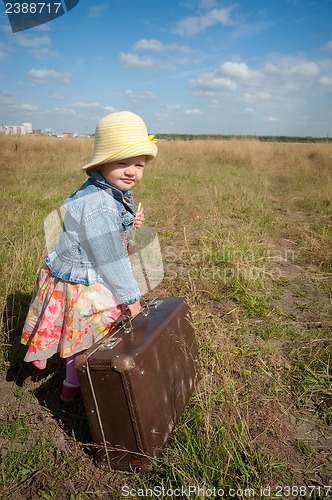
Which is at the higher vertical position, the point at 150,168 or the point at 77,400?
the point at 150,168

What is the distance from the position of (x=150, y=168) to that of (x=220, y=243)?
31.8 ft

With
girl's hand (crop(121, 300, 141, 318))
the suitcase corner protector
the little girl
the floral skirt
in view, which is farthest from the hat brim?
the suitcase corner protector

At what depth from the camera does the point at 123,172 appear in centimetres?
173

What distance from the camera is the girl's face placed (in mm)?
1718

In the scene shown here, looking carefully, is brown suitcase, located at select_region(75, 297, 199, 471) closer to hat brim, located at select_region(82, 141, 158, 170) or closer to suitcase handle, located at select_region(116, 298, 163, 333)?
suitcase handle, located at select_region(116, 298, 163, 333)

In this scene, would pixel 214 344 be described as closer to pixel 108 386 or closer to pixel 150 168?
pixel 108 386

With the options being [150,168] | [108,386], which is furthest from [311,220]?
[150,168]

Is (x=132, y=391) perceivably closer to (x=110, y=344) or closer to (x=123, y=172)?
(x=110, y=344)

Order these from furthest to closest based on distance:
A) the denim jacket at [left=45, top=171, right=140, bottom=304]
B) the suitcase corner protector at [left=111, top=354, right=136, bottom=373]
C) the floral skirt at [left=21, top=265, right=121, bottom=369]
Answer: the floral skirt at [left=21, top=265, right=121, bottom=369]
the denim jacket at [left=45, top=171, right=140, bottom=304]
the suitcase corner protector at [left=111, top=354, right=136, bottom=373]

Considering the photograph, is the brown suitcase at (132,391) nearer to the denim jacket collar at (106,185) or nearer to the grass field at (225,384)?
the grass field at (225,384)

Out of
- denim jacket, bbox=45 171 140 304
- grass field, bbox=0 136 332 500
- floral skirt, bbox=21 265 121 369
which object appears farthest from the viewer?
floral skirt, bbox=21 265 121 369

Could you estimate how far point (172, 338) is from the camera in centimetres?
175

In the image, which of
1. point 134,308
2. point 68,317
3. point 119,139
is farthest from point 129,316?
point 119,139

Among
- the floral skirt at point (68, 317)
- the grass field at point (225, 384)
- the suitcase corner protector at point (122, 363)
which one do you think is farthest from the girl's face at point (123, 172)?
the grass field at point (225, 384)
